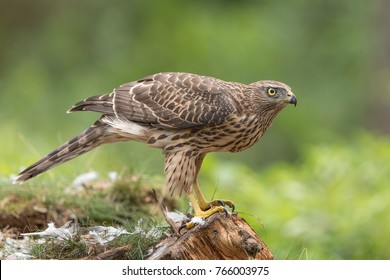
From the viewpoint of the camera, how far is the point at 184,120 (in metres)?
7.23

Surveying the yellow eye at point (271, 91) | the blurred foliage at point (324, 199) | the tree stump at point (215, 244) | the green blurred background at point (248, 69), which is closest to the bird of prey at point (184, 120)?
the yellow eye at point (271, 91)

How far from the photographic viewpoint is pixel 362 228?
9852 mm

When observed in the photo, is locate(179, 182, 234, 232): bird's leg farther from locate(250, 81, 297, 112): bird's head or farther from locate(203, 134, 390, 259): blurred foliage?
locate(203, 134, 390, 259): blurred foliage

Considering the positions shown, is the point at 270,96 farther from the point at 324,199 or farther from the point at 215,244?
the point at 324,199

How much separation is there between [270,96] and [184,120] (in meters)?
0.67

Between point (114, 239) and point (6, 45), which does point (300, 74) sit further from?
point (114, 239)

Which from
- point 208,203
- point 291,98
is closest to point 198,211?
point 208,203

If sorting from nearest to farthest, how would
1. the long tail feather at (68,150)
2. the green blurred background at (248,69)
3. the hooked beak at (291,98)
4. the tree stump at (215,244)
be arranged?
the tree stump at (215,244), the hooked beak at (291,98), the long tail feather at (68,150), the green blurred background at (248,69)

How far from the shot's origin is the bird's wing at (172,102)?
285 inches

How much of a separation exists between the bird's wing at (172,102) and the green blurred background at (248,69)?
2968mm

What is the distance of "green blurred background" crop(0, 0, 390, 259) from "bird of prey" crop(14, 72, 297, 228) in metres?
2.99

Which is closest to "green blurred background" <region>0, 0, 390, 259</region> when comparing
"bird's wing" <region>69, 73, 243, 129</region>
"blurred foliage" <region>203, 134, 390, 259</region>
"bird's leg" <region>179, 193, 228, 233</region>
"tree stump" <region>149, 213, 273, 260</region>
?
"blurred foliage" <region>203, 134, 390, 259</region>

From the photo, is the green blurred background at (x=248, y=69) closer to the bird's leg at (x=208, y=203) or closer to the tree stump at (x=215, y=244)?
the bird's leg at (x=208, y=203)

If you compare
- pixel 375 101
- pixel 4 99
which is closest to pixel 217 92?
pixel 375 101
